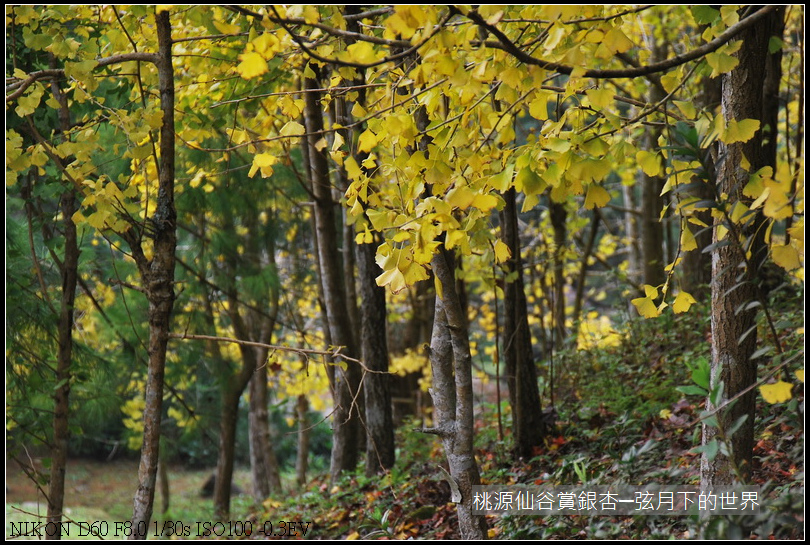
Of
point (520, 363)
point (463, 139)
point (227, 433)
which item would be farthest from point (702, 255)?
point (227, 433)

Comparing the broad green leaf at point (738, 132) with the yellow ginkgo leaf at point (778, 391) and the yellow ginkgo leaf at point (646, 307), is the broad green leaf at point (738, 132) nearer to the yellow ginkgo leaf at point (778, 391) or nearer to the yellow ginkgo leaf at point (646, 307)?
the yellow ginkgo leaf at point (646, 307)

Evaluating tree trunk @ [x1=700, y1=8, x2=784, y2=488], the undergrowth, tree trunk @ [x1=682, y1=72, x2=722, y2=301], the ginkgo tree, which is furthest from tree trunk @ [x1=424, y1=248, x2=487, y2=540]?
tree trunk @ [x1=682, y1=72, x2=722, y2=301]

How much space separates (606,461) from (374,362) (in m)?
2.27

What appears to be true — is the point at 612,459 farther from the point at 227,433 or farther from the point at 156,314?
the point at 227,433

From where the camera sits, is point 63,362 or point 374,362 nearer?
point 63,362

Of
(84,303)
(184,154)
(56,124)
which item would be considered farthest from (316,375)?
(56,124)

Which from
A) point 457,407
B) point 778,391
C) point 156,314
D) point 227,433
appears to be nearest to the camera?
point 778,391

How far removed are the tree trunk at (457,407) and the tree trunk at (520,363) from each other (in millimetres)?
1391

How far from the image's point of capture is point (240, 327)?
25.3 ft

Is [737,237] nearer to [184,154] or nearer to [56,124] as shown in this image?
[56,124]

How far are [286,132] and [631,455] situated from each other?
182 centimetres

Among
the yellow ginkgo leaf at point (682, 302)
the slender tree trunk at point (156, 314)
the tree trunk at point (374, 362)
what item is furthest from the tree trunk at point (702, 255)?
the slender tree trunk at point (156, 314)

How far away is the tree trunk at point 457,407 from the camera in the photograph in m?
2.94

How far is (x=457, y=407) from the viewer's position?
304 cm
